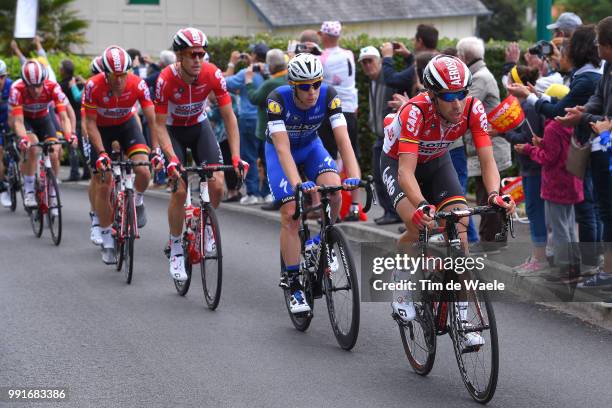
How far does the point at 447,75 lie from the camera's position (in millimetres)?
6785

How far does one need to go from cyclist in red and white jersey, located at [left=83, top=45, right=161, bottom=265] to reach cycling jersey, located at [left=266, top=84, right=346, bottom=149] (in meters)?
2.79

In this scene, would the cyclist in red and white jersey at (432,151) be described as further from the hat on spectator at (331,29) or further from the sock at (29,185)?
the sock at (29,185)

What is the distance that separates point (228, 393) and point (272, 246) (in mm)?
6153

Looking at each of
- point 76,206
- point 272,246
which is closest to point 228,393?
point 272,246

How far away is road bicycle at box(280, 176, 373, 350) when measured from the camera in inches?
304

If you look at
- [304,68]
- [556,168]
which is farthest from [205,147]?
[556,168]

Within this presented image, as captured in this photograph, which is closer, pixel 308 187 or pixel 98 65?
pixel 308 187

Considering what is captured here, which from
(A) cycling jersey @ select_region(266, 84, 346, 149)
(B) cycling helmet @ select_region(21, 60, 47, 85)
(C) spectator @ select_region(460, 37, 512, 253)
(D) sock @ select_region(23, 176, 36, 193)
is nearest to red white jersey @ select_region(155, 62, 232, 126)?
(A) cycling jersey @ select_region(266, 84, 346, 149)

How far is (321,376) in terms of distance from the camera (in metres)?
7.21

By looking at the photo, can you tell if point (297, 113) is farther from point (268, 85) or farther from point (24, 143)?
point (24, 143)

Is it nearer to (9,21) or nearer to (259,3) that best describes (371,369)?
(9,21)

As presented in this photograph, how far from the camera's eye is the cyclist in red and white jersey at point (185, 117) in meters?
9.86

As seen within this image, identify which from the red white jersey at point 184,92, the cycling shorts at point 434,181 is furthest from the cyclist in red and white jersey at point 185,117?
the cycling shorts at point 434,181

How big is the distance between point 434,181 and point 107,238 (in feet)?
16.8
